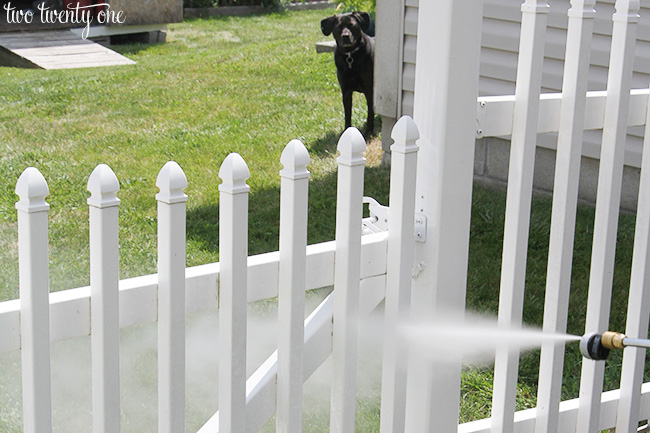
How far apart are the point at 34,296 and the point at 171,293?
0.24 m

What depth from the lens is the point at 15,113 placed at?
7094 mm

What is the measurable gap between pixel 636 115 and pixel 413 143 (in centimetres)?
88

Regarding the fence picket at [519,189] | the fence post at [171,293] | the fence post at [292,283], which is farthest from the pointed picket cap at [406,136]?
the fence post at [171,293]

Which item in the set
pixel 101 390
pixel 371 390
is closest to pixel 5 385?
pixel 371 390

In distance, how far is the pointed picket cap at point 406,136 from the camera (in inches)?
70.8

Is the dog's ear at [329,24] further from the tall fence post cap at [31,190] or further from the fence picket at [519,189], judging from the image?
the tall fence post cap at [31,190]

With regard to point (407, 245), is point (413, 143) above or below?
above

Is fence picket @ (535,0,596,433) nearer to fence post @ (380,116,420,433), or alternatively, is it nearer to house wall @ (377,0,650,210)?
fence post @ (380,116,420,433)

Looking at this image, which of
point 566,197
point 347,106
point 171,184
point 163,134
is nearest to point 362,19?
point 347,106

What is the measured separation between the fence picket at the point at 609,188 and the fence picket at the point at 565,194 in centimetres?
11

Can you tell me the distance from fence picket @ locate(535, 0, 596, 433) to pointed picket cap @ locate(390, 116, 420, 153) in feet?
1.64

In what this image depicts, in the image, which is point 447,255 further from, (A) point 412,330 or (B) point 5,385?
(B) point 5,385

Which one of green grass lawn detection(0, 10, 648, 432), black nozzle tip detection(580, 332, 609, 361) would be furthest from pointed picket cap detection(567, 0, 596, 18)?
green grass lawn detection(0, 10, 648, 432)

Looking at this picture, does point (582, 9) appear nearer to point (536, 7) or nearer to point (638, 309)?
point (536, 7)
